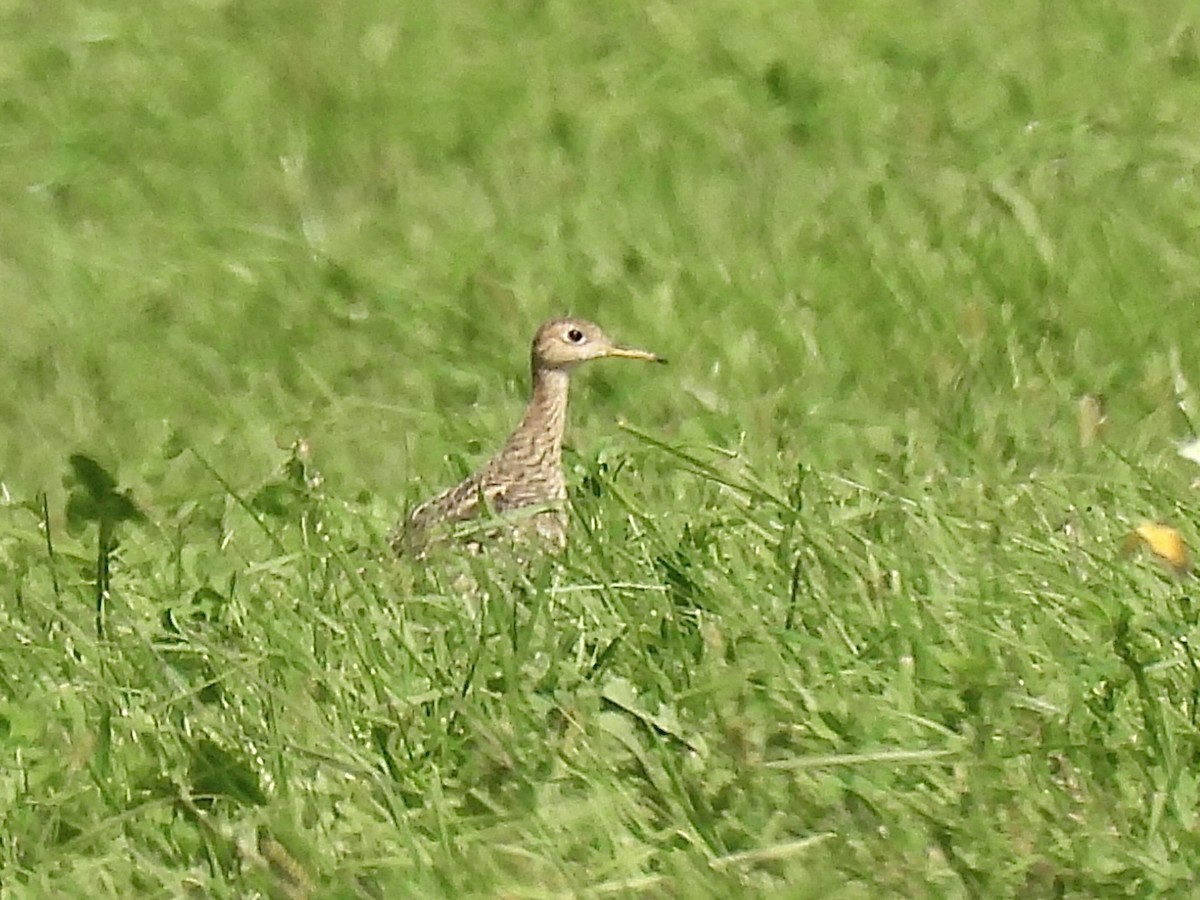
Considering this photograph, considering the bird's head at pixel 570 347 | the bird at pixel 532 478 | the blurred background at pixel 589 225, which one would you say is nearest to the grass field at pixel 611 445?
the blurred background at pixel 589 225

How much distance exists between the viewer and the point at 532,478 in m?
6.77

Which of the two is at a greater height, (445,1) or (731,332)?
(445,1)

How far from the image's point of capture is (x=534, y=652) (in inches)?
186

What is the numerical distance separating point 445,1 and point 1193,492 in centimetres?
560

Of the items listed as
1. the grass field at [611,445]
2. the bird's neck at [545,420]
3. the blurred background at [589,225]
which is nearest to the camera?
the grass field at [611,445]

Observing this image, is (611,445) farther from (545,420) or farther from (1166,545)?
(1166,545)

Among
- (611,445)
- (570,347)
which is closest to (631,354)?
(570,347)

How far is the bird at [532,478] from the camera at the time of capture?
5664 millimetres

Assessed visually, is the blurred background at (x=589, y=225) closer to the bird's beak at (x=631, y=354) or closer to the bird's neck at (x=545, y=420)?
the bird's beak at (x=631, y=354)

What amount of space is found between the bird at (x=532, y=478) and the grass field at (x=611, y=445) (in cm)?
12

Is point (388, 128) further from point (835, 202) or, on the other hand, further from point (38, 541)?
point (38, 541)

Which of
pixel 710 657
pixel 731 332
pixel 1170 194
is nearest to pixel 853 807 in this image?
pixel 710 657

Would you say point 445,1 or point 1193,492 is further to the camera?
point 445,1

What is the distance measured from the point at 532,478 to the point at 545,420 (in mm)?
493
